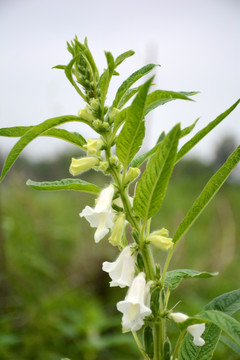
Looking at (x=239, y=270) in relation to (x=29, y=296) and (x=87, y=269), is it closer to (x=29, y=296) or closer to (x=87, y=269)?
(x=87, y=269)

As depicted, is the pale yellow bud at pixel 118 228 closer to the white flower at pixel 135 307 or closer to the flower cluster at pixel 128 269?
the flower cluster at pixel 128 269

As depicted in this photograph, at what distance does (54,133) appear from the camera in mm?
958

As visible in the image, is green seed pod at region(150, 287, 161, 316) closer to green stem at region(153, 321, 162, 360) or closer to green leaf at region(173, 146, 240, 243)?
green stem at region(153, 321, 162, 360)

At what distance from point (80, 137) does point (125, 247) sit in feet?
0.99

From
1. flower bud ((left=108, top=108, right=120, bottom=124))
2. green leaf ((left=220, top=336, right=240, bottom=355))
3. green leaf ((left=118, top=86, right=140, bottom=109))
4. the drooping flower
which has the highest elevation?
green leaf ((left=118, top=86, right=140, bottom=109))

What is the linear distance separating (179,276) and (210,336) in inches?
7.0

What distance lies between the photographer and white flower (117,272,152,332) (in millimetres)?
860

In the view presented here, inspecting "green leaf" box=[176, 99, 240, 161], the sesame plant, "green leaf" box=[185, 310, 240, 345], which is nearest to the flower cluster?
the sesame plant

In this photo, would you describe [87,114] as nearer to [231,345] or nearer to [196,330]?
[196,330]

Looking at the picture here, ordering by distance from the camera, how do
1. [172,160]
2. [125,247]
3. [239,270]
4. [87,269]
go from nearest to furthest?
[172,160]
[125,247]
[87,269]
[239,270]

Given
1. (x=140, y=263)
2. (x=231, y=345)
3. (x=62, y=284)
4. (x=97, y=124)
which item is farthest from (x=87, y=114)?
(x=62, y=284)

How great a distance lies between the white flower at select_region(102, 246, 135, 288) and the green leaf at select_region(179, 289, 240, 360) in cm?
22

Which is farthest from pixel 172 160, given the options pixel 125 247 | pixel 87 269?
pixel 87 269

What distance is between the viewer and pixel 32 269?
14.6ft
